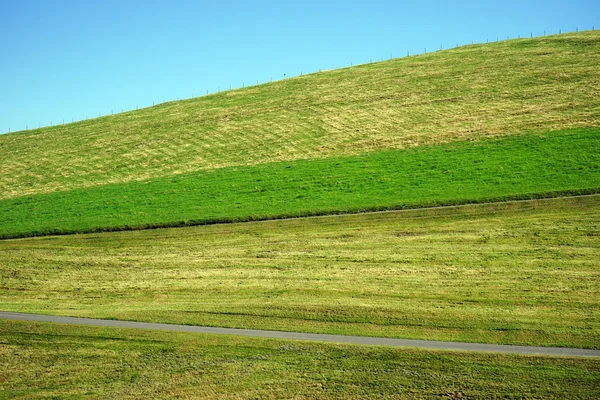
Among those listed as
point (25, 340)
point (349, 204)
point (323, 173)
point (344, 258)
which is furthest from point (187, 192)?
point (25, 340)

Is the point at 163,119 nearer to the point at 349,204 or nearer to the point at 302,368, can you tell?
the point at 349,204

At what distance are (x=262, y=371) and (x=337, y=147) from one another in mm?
29360

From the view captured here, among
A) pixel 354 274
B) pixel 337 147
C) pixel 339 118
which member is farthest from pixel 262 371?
pixel 339 118

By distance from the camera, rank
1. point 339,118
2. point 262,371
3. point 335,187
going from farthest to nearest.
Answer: point 339,118
point 335,187
point 262,371

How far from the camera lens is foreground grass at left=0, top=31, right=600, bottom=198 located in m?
45.1

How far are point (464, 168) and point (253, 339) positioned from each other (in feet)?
73.1

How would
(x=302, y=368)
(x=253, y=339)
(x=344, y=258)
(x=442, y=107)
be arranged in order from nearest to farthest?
(x=302, y=368) < (x=253, y=339) < (x=344, y=258) < (x=442, y=107)

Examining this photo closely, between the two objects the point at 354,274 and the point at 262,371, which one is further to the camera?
the point at 354,274

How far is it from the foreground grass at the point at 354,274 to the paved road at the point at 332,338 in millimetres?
407

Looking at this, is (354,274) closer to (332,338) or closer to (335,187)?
(332,338)

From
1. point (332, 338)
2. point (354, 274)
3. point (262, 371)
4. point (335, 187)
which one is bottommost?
point (262, 371)

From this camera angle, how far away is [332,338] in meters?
19.6

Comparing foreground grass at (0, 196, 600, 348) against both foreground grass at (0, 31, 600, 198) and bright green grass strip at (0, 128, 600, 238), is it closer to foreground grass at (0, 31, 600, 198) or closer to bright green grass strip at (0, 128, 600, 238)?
bright green grass strip at (0, 128, 600, 238)

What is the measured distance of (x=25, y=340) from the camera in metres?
21.7
